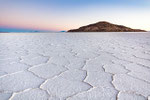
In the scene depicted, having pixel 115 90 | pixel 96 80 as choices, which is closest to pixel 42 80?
pixel 96 80

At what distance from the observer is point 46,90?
84 centimetres

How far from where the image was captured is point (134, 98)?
750 millimetres

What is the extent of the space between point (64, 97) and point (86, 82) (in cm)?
26

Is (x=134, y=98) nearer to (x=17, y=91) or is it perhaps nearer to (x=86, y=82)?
(x=86, y=82)

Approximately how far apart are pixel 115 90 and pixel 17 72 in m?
0.80

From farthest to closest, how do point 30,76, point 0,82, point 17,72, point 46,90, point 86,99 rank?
point 17,72 < point 30,76 < point 0,82 < point 46,90 < point 86,99

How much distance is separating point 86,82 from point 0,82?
58 centimetres

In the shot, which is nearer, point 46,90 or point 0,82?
point 46,90

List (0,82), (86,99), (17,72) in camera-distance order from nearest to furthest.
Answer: (86,99) < (0,82) < (17,72)

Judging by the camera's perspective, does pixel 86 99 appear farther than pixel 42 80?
No

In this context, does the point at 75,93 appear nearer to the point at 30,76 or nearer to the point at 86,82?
the point at 86,82

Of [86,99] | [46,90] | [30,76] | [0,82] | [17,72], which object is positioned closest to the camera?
[86,99]

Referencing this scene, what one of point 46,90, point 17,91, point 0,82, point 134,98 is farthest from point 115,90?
point 0,82

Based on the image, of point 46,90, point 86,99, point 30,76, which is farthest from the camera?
point 30,76
